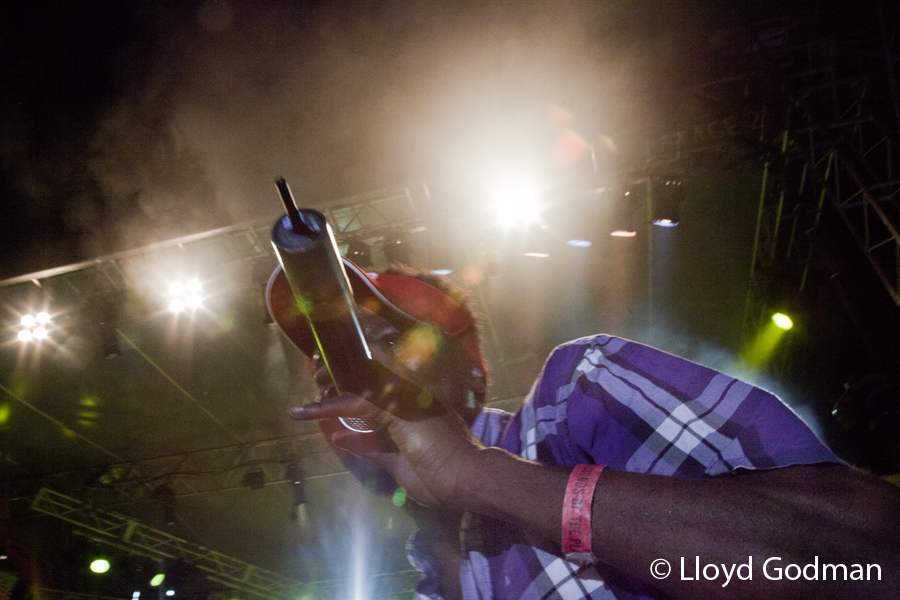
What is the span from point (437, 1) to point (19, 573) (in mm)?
14930

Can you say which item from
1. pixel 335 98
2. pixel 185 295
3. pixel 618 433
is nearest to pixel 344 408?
pixel 618 433

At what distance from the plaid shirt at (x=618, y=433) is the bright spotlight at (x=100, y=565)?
12779mm

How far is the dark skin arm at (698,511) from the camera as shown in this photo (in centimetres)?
57

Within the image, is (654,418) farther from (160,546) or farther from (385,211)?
(160,546)

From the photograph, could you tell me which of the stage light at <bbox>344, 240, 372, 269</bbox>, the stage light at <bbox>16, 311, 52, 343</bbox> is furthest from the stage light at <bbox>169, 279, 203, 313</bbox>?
the stage light at <bbox>344, 240, 372, 269</bbox>

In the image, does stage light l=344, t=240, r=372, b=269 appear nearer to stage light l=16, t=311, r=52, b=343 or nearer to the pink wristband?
stage light l=16, t=311, r=52, b=343

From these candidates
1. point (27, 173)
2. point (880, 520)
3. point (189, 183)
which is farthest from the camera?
point (189, 183)

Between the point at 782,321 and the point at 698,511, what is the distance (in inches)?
247

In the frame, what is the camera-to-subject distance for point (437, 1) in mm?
3834

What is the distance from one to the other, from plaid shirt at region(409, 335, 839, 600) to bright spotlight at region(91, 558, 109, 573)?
12.8 m

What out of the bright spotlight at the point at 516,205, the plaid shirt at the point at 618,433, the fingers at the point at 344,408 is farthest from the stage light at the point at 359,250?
the fingers at the point at 344,408

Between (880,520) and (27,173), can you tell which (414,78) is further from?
(880,520)

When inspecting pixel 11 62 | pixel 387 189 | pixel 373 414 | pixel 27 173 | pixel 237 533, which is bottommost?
pixel 373 414

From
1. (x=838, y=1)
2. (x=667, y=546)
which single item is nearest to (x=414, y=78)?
(x=838, y=1)
